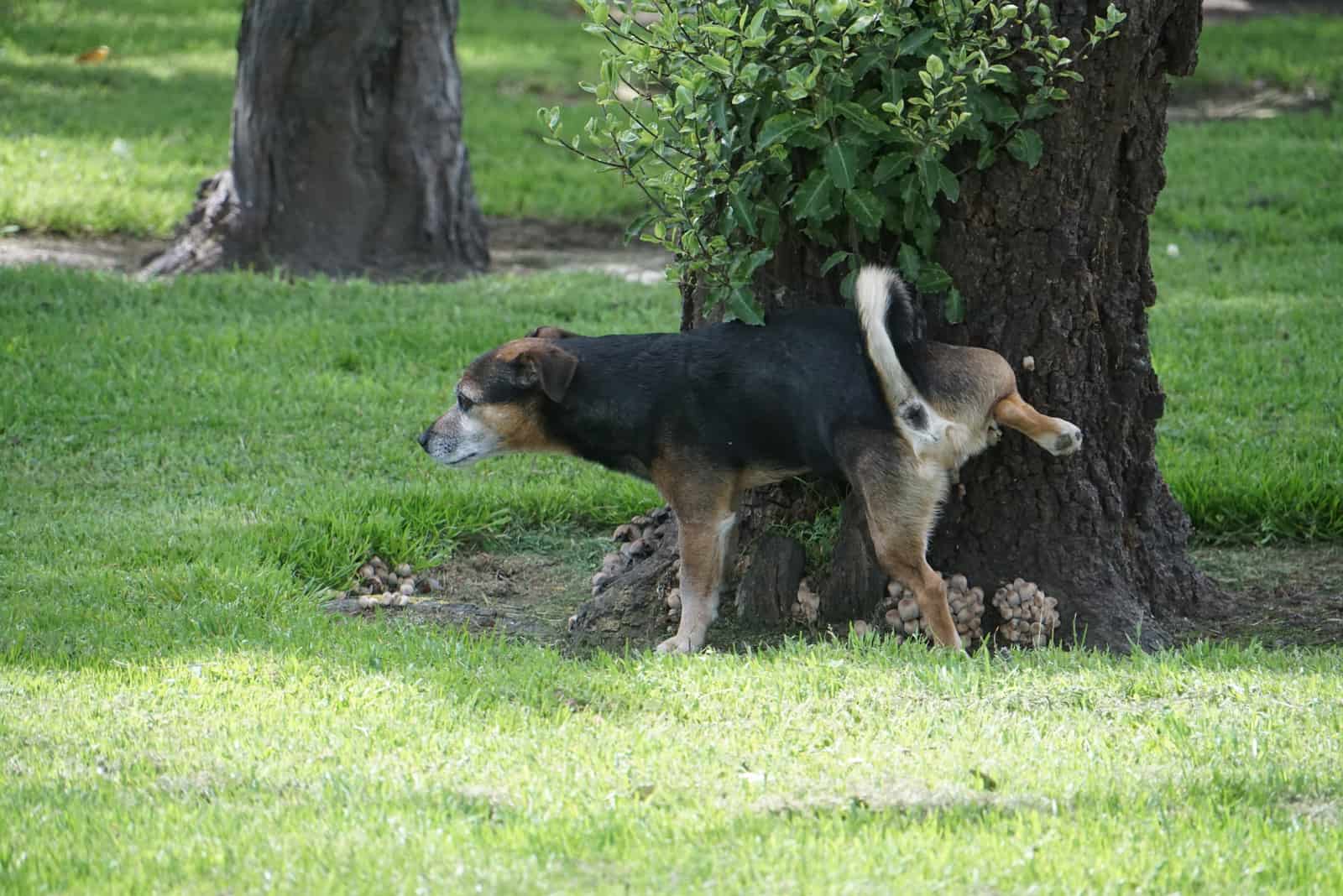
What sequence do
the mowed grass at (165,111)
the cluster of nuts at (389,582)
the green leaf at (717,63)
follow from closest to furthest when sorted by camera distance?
the green leaf at (717,63) → the cluster of nuts at (389,582) → the mowed grass at (165,111)

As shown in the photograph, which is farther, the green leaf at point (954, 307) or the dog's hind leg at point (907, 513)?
the green leaf at point (954, 307)

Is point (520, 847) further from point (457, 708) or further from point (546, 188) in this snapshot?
point (546, 188)

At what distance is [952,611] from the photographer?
5910 mm

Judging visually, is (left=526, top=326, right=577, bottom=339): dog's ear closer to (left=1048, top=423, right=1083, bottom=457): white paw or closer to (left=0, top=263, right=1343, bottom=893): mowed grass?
(left=0, top=263, right=1343, bottom=893): mowed grass

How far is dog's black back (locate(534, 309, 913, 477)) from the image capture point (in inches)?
218

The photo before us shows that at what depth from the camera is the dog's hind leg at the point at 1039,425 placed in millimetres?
5414

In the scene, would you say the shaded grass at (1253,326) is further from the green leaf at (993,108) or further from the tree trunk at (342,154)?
the tree trunk at (342,154)

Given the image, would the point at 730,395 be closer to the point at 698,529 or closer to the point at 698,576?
the point at 698,529

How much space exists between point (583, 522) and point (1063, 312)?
273cm

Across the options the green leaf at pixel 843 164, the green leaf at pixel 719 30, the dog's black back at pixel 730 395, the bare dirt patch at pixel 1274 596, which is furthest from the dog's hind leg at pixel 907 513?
the green leaf at pixel 719 30

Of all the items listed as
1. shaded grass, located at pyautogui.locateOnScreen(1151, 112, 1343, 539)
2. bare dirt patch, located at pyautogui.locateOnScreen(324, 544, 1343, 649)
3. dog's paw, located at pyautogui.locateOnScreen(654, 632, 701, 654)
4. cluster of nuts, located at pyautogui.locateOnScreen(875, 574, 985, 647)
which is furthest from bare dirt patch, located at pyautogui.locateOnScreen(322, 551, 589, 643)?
shaded grass, located at pyautogui.locateOnScreen(1151, 112, 1343, 539)

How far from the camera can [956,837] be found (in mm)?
3775

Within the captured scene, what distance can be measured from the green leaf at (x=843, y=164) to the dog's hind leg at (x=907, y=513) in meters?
0.83

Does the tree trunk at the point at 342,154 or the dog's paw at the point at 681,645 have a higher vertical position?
the tree trunk at the point at 342,154
